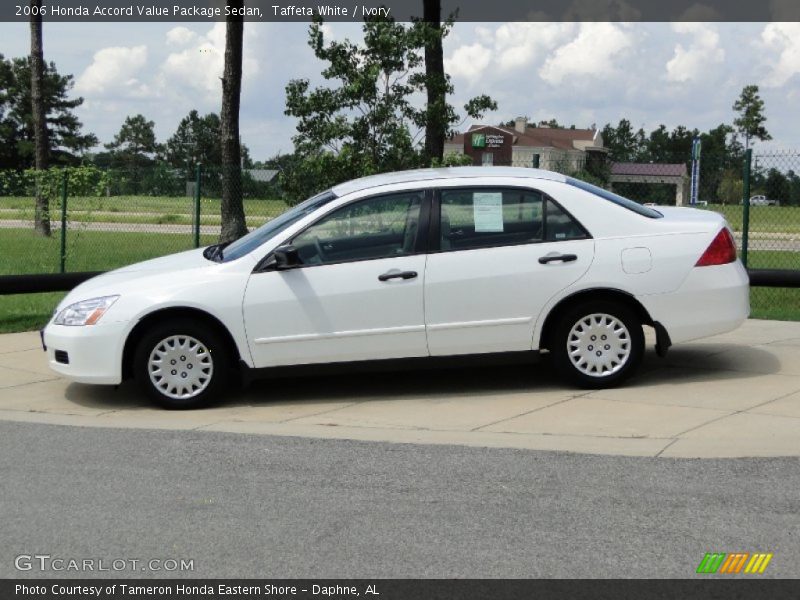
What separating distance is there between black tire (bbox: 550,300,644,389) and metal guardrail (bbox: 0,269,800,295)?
4197 mm

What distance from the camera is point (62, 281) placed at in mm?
12406

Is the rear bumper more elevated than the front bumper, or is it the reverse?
the rear bumper

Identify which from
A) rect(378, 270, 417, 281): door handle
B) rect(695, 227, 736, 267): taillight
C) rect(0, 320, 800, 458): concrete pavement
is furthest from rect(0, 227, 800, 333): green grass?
rect(378, 270, 417, 281): door handle

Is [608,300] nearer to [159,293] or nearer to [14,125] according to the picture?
[159,293]

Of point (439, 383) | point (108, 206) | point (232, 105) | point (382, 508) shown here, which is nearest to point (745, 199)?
point (439, 383)

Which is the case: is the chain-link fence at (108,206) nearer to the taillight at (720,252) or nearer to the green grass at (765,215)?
the green grass at (765,215)

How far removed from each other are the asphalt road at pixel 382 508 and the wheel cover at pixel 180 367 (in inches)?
38.9

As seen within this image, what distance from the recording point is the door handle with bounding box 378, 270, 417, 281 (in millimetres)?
8000

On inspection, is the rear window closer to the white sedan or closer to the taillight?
the white sedan

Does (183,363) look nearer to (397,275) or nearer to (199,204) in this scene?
(397,275)

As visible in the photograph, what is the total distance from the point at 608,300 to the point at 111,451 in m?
3.71

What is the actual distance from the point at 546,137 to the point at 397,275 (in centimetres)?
10099

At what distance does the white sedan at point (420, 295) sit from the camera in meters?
8.01
